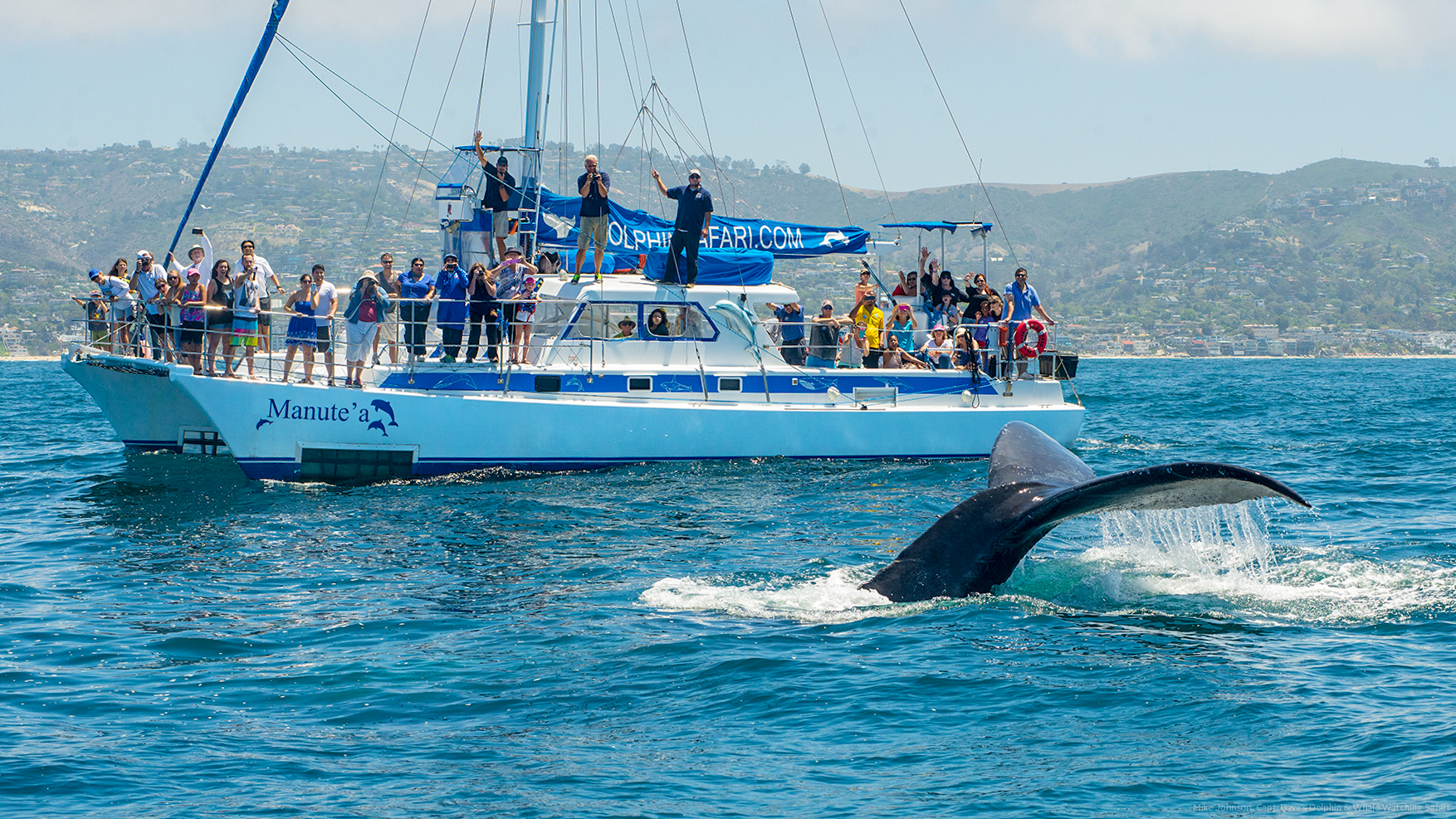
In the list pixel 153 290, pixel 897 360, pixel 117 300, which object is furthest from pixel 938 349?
pixel 117 300

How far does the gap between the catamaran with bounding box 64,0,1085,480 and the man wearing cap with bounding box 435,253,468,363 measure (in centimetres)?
39

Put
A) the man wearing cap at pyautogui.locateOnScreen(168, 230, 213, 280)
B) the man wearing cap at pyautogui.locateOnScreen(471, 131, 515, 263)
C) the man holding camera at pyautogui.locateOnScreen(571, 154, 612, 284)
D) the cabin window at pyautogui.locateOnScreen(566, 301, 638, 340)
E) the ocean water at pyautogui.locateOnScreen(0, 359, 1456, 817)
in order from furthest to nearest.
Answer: the man wearing cap at pyautogui.locateOnScreen(471, 131, 515, 263) < the cabin window at pyautogui.locateOnScreen(566, 301, 638, 340) < the man holding camera at pyautogui.locateOnScreen(571, 154, 612, 284) < the man wearing cap at pyautogui.locateOnScreen(168, 230, 213, 280) < the ocean water at pyautogui.locateOnScreen(0, 359, 1456, 817)

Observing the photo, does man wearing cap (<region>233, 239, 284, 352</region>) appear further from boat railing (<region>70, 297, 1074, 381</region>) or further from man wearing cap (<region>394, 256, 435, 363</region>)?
man wearing cap (<region>394, 256, 435, 363</region>)

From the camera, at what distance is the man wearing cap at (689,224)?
68.2 ft

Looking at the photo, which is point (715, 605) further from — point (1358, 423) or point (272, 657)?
point (1358, 423)

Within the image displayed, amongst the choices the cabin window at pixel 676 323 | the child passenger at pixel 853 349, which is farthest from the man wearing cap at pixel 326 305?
the child passenger at pixel 853 349

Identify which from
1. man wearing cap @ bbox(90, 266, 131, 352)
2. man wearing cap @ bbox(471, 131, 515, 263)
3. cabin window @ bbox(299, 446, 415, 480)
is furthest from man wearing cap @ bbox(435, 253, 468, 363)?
man wearing cap @ bbox(90, 266, 131, 352)

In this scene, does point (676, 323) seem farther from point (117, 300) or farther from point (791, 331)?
point (117, 300)

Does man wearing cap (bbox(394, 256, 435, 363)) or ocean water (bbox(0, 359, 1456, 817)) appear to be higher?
man wearing cap (bbox(394, 256, 435, 363))

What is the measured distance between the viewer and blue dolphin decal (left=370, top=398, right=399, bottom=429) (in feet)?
62.2

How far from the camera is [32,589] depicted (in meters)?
12.5

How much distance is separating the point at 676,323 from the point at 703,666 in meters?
12.2

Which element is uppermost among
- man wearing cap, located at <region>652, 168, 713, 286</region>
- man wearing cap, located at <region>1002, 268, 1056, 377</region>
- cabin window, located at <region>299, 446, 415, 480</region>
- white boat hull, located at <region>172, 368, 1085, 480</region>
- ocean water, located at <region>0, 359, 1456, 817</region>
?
man wearing cap, located at <region>652, 168, 713, 286</region>

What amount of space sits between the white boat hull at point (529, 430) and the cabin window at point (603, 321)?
46.7 inches
